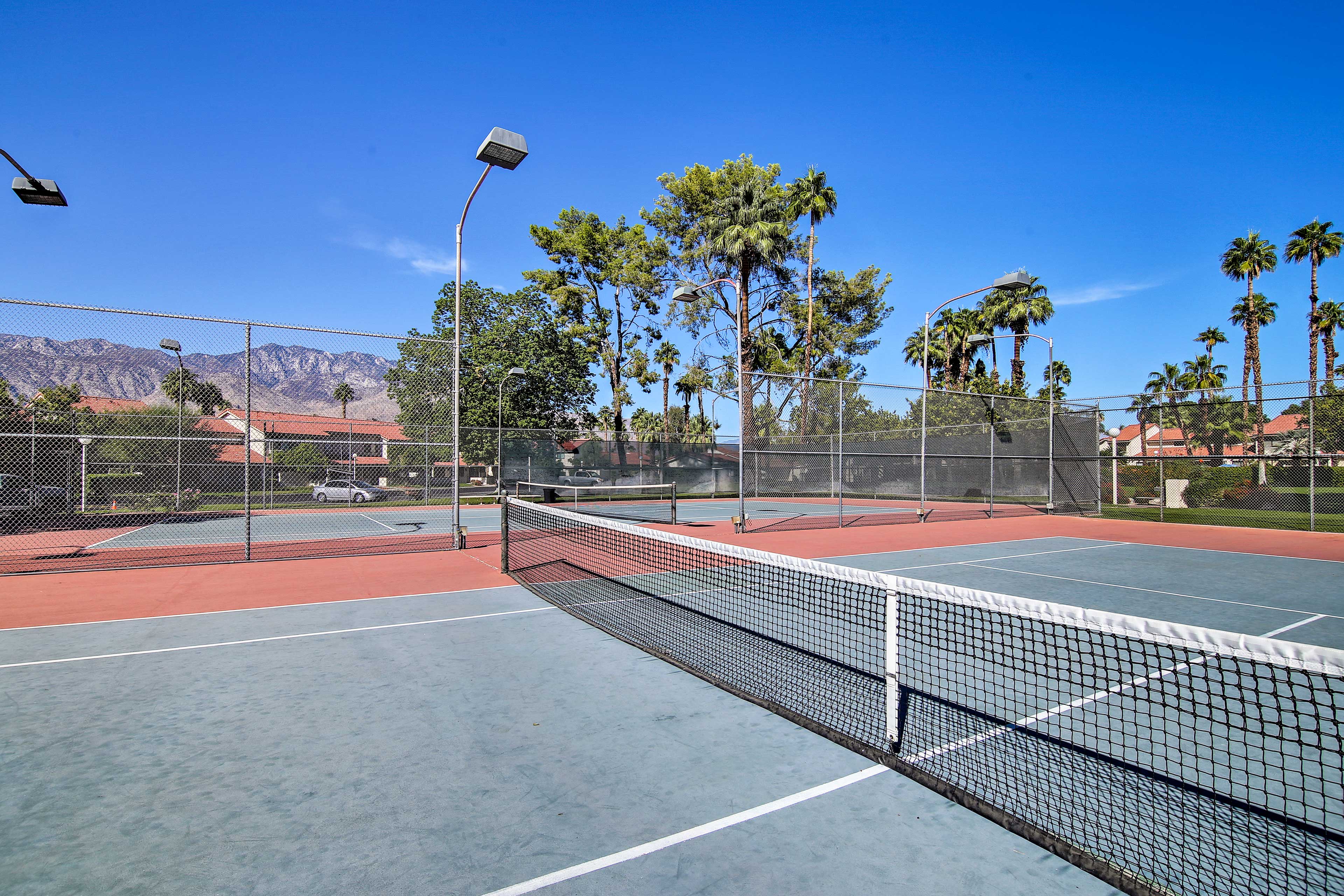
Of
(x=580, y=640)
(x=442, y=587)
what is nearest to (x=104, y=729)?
(x=580, y=640)

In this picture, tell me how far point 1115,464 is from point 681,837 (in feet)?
82.3

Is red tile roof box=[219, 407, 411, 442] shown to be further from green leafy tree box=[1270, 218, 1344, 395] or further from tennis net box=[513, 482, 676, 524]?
green leafy tree box=[1270, 218, 1344, 395]

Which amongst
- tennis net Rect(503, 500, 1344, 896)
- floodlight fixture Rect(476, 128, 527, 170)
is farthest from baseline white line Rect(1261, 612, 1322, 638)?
floodlight fixture Rect(476, 128, 527, 170)

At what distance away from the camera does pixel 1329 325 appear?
35906mm

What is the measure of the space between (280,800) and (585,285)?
34603mm

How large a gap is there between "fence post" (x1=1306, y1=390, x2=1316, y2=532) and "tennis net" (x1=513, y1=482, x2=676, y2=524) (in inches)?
663

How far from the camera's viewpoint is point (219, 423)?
13.2 metres

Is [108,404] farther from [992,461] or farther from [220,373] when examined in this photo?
[992,461]

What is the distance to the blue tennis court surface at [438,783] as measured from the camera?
2604 mm

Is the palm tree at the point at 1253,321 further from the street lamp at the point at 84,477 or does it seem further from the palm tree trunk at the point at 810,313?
the street lamp at the point at 84,477

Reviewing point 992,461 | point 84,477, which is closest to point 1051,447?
point 992,461

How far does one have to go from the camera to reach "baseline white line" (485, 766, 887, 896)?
2.52 meters

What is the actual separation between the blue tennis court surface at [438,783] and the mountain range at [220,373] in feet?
19.3

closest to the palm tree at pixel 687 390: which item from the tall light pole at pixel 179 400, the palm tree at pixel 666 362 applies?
the palm tree at pixel 666 362
